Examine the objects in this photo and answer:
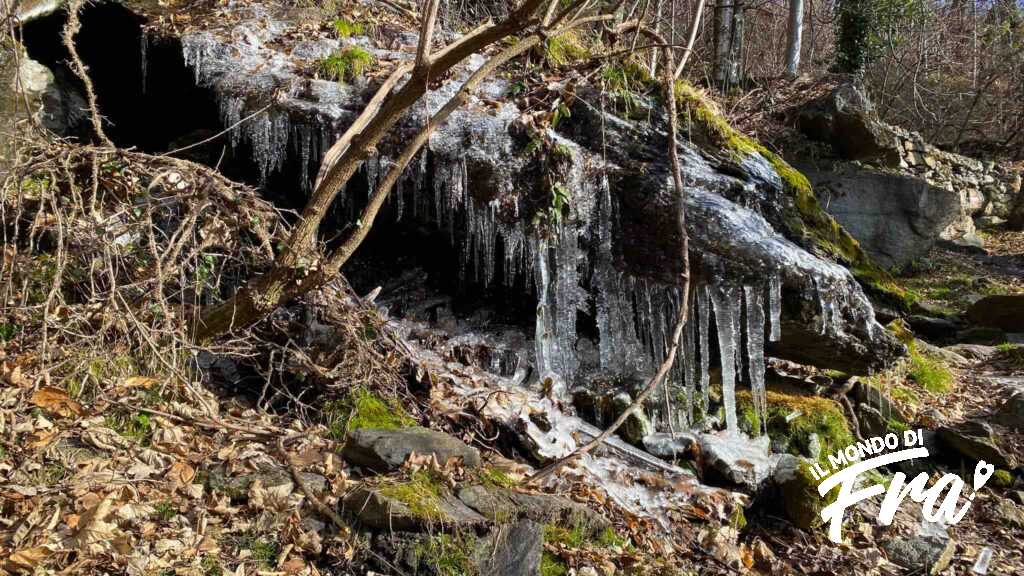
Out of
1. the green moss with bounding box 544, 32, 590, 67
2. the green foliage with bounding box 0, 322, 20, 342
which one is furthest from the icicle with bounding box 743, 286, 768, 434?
the green foliage with bounding box 0, 322, 20, 342

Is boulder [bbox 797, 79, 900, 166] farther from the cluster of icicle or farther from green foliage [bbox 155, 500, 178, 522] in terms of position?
green foliage [bbox 155, 500, 178, 522]

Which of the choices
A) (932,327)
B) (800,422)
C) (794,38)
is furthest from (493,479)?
(794,38)

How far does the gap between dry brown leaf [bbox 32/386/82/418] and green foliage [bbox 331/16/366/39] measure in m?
4.07

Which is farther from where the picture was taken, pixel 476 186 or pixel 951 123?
pixel 951 123

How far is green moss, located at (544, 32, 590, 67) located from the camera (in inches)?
242

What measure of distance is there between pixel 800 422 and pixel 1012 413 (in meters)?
1.89

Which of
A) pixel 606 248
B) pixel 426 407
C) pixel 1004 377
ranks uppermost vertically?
pixel 606 248

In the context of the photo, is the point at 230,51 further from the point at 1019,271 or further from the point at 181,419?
the point at 1019,271

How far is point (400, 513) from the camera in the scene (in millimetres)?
2910

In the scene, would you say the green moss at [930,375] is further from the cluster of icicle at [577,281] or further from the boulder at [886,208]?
the boulder at [886,208]

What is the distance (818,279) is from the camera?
5.14 meters

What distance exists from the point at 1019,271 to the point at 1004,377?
459 cm

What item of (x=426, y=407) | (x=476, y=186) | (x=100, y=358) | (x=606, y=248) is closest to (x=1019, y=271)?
(x=606, y=248)

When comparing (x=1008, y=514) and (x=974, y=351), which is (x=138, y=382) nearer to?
(x=1008, y=514)
